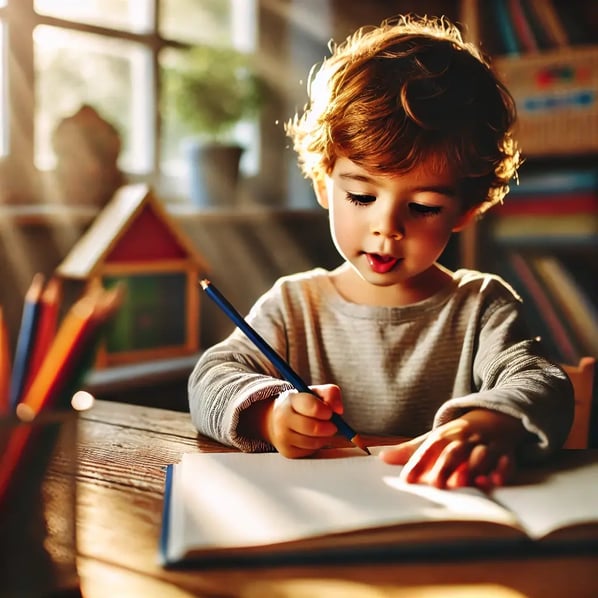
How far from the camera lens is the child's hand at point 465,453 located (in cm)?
59

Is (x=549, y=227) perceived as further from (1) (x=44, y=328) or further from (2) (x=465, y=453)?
(1) (x=44, y=328)

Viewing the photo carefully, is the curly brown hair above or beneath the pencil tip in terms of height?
above

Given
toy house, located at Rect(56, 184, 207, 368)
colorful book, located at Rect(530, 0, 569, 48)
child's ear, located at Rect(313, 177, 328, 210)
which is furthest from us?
colorful book, located at Rect(530, 0, 569, 48)

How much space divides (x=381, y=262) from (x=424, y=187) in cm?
9

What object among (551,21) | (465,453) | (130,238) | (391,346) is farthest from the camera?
(551,21)

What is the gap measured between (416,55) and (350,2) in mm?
1529

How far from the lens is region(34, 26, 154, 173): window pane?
1.84 metres

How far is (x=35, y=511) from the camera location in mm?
438

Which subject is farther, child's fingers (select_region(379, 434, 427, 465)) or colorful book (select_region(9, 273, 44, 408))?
child's fingers (select_region(379, 434, 427, 465))

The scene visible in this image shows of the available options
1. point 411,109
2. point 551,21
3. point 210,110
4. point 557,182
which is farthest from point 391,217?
point 551,21

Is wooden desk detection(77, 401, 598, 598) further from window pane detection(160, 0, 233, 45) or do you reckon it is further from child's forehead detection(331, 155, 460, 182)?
window pane detection(160, 0, 233, 45)

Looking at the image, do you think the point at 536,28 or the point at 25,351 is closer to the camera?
the point at 25,351

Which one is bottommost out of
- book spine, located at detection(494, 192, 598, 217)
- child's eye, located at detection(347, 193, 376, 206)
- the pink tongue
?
the pink tongue

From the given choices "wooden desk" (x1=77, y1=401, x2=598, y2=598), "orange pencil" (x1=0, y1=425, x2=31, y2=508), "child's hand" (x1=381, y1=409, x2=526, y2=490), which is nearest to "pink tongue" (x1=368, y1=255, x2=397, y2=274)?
"child's hand" (x1=381, y1=409, x2=526, y2=490)
